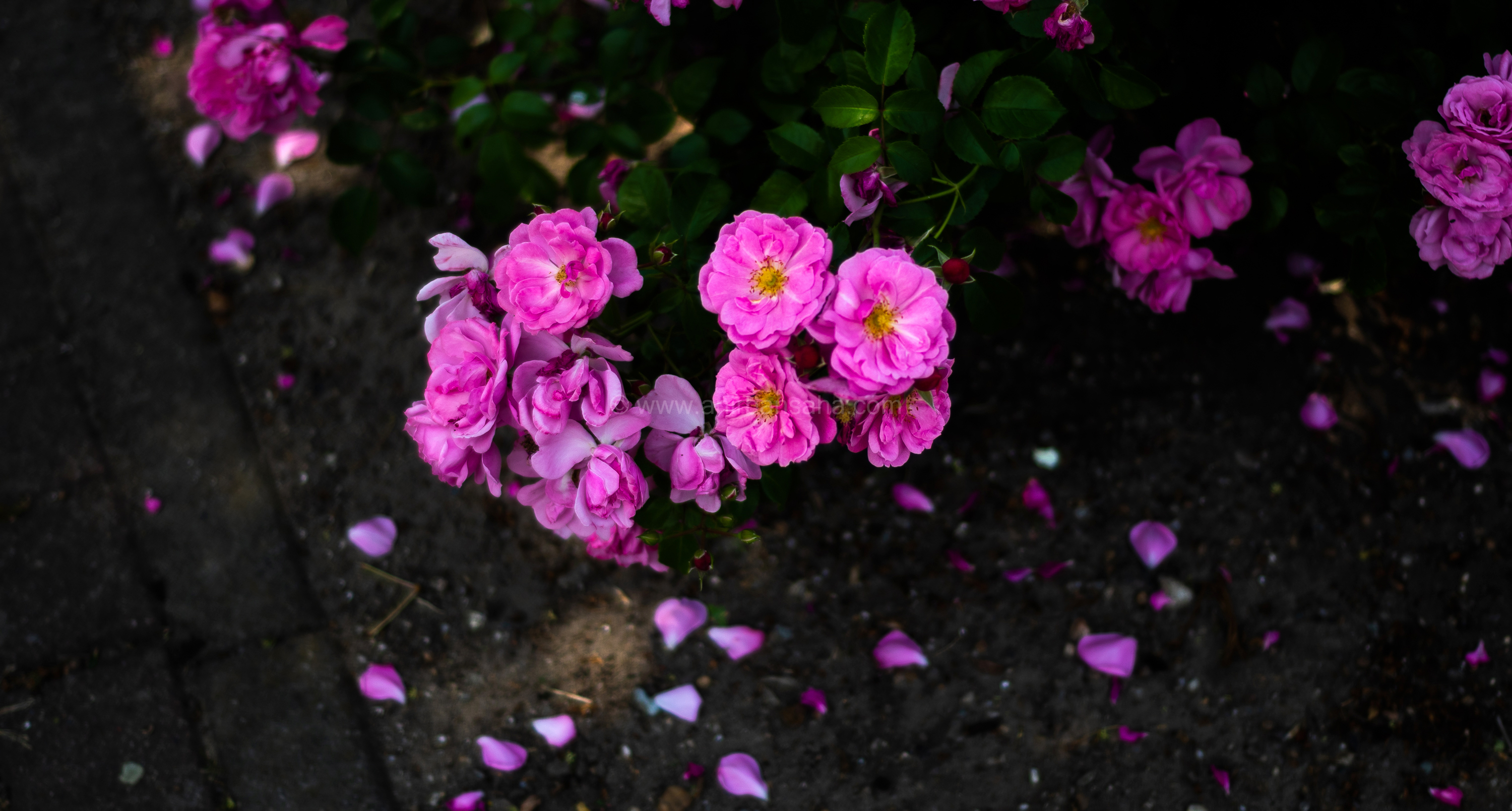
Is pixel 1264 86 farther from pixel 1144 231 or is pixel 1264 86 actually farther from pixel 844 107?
pixel 844 107

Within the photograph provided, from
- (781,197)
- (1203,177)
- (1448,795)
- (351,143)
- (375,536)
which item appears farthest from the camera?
(375,536)

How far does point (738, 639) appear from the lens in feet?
6.04

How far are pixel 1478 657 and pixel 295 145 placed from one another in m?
2.90

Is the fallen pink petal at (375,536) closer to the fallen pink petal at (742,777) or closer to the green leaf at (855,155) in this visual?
the fallen pink petal at (742,777)

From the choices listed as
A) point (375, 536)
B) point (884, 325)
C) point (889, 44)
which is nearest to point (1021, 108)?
point (889, 44)

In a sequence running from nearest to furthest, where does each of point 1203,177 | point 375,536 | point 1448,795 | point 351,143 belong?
1. point 1203,177
2. point 351,143
3. point 1448,795
4. point 375,536

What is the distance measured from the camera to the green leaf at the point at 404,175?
160cm

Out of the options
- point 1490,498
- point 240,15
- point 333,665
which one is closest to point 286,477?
point 333,665

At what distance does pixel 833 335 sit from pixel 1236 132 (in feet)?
3.15

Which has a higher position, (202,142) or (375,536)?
(202,142)

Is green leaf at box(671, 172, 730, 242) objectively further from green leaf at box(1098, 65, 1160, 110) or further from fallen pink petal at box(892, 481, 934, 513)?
fallen pink petal at box(892, 481, 934, 513)

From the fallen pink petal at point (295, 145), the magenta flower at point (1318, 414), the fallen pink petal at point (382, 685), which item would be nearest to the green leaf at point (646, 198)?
the fallen pink petal at point (382, 685)

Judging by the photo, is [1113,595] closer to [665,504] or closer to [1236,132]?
[1236,132]

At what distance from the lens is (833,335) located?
95cm
